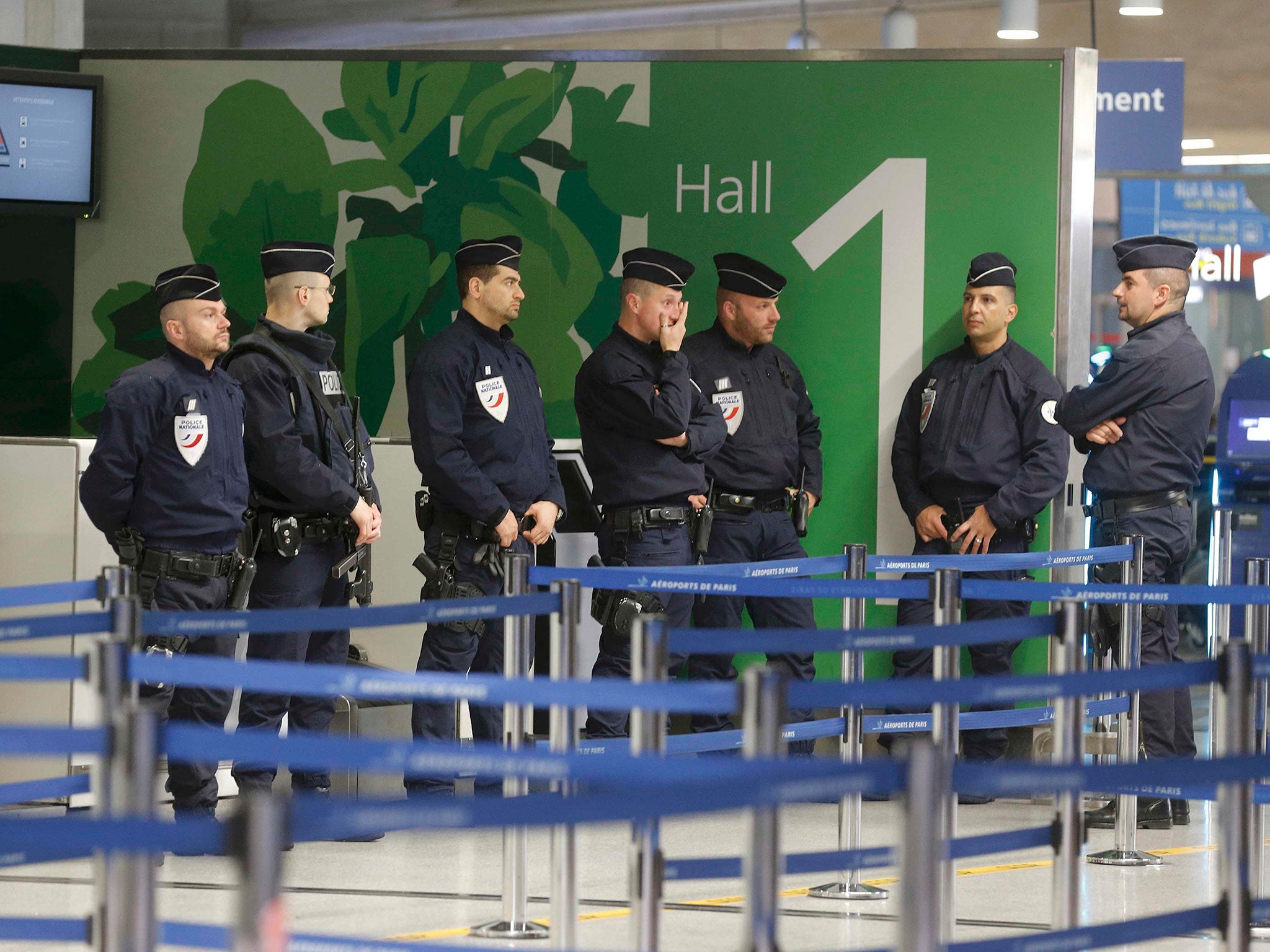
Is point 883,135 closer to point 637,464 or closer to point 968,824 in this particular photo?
point 637,464

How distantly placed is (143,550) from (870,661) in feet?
8.61

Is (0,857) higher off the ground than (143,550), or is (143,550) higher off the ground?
(143,550)

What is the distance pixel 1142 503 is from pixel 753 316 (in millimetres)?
1443

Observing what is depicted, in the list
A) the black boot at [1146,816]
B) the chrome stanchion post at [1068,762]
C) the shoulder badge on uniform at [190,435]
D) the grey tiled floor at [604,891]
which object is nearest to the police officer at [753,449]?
the grey tiled floor at [604,891]

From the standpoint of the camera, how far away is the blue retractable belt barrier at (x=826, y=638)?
333 centimetres

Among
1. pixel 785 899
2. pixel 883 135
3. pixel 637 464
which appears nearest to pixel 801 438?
pixel 637 464

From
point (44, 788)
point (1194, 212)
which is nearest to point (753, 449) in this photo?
point (44, 788)

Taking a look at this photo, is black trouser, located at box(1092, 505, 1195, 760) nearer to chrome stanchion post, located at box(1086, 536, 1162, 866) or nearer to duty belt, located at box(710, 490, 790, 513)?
chrome stanchion post, located at box(1086, 536, 1162, 866)

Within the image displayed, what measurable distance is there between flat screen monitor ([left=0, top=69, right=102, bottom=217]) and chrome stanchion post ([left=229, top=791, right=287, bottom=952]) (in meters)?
5.01

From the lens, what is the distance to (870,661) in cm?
636

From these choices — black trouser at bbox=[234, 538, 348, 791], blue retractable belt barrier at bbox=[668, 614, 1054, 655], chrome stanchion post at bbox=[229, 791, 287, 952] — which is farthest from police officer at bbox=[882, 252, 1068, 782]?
chrome stanchion post at bbox=[229, 791, 287, 952]

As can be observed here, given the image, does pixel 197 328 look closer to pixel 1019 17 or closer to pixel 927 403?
pixel 927 403

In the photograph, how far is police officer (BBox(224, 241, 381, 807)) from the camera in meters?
5.06

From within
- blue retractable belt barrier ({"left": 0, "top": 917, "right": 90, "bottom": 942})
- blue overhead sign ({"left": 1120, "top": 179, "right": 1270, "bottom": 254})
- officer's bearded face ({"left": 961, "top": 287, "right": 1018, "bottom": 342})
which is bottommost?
blue retractable belt barrier ({"left": 0, "top": 917, "right": 90, "bottom": 942})
